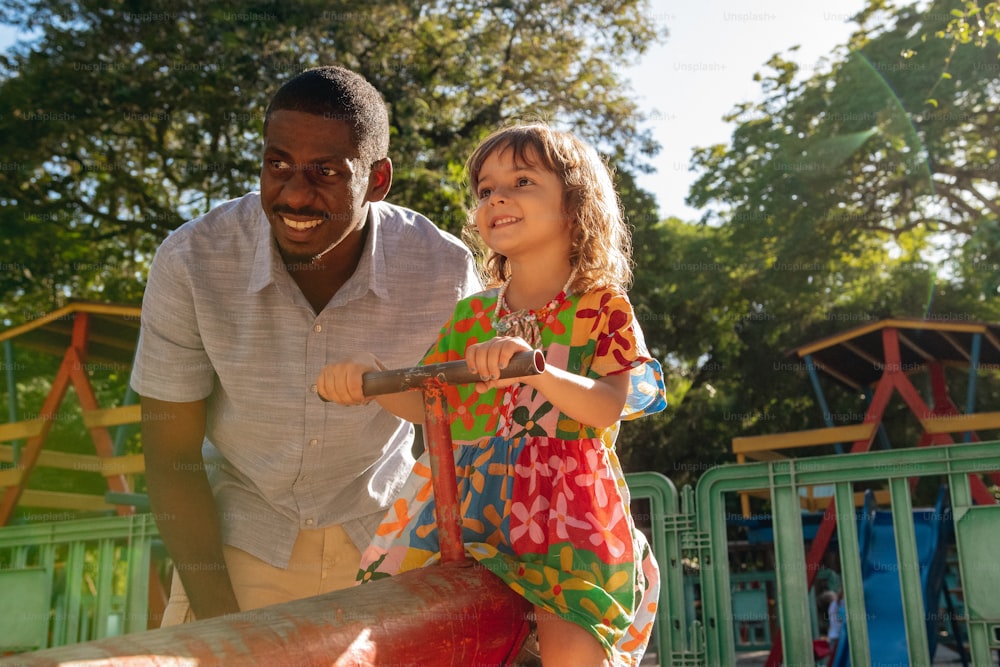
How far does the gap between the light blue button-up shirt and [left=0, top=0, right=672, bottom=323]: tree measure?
918 centimetres

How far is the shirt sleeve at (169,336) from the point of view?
2.72 metres

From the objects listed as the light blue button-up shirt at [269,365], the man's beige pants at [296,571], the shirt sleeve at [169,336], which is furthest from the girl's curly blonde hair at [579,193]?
the man's beige pants at [296,571]

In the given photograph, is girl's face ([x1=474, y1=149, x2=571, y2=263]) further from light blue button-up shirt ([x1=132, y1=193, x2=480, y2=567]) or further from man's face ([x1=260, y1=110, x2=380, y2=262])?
light blue button-up shirt ([x1=132, y1=193, x2=480, y2=567])

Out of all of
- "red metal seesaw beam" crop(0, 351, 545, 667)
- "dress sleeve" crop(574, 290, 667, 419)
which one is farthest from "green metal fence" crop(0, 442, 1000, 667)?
"red metal seesaw beam" crop(0, 351, 545, 667)

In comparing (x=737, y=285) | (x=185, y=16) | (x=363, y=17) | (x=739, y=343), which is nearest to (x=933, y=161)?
(x=737, y=285)

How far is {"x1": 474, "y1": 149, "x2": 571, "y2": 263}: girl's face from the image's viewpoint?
2344mm

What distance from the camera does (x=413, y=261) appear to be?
9.73 ft

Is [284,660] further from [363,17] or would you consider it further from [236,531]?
[363,17]

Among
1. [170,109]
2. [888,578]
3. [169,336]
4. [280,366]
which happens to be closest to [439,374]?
[280,366]

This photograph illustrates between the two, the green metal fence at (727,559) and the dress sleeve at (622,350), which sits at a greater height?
the dress sleeve at (622,350)

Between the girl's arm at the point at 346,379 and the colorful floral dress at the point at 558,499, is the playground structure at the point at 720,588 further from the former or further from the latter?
the girl's arm at the point at 346,379

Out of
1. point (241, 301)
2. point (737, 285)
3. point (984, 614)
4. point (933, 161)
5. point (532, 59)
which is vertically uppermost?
point (532, 59)

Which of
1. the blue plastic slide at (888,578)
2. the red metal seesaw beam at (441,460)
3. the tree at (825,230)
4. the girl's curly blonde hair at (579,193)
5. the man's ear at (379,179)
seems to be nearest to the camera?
the red metal seesaw beam at (441,460)

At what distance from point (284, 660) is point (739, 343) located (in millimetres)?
17992
